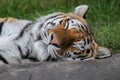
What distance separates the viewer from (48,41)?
→ 4.22 meters

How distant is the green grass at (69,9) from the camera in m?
6.82

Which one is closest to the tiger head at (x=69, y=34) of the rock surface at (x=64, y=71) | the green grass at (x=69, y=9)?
the rock surface at (x=64, y=71)

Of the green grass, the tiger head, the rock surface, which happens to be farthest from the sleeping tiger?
the green grass

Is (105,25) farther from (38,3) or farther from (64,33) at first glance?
(64,33)

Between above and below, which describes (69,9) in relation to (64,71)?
above

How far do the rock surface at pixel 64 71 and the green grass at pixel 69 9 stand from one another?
2.41 metres

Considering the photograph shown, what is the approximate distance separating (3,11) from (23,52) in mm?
2981

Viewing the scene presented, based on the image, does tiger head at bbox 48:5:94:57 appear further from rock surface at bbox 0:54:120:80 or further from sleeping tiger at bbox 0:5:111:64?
rock surface at bbox 0:54:120:80

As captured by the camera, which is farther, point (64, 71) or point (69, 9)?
point (69, 9)

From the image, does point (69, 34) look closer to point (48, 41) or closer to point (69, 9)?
point (48, 41)

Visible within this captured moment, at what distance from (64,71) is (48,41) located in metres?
0.45

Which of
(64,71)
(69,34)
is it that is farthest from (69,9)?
(64,71)

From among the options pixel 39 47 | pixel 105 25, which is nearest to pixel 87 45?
pixel 39 47

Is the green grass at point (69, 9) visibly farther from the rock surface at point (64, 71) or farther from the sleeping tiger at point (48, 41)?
the rock surface at point (64, 71)
